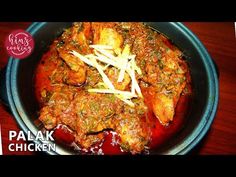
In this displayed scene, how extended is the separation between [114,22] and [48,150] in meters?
1.02

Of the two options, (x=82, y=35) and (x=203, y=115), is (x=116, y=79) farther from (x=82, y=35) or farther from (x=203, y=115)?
(x=203, y=115)

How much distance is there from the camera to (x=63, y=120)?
2.14 meters

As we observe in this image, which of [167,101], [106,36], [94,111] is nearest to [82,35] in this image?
[106,36]

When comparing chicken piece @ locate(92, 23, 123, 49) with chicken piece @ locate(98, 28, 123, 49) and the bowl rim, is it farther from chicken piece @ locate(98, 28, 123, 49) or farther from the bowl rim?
the bowl rim

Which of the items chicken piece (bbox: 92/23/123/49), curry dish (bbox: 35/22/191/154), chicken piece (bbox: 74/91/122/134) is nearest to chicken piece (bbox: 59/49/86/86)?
curry dish (bbox: 35/22/191/154)

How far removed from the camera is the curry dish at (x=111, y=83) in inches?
83.8

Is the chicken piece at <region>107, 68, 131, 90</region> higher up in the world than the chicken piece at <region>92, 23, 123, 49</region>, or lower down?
lower down

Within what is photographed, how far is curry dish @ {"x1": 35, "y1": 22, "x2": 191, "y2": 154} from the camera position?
2.13 m

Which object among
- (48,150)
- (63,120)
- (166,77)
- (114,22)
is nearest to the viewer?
(48,150)

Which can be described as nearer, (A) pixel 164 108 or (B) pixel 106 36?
(A) pixel 164 108

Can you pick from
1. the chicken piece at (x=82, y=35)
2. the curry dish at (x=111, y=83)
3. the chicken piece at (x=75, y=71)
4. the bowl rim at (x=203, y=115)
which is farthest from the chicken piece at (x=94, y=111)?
the chicken piece at (x=82, y=35)

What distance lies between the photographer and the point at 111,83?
87.1 inches

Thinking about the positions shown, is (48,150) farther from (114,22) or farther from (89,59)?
(114,22)
